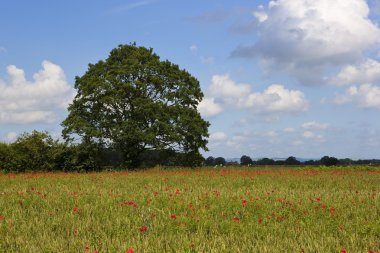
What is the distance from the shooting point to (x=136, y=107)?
33531mm

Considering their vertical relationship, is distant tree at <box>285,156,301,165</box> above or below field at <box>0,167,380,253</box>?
above

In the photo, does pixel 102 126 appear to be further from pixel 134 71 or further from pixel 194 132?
pixel 194 132

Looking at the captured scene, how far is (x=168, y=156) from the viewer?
3612 cm

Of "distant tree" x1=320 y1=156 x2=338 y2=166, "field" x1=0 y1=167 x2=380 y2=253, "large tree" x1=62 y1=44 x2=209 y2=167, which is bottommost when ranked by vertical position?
"field" x1=0 y1=167 x2=380 y2=253

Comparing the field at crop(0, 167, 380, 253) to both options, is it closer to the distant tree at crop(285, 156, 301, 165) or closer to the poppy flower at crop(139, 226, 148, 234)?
the poppy flower at crop(139, 226, 148, 234)

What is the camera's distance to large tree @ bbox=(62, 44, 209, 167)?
110 feet

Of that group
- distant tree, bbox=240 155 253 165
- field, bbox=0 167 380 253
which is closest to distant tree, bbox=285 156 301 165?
distant tree, bbox=240 155 253 165

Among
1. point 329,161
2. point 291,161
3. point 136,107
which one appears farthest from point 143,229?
point 291,161

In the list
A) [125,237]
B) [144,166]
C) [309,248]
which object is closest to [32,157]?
[144,166]

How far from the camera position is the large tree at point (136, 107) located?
33500mm

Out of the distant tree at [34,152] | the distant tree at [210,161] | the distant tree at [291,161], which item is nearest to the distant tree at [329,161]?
the distant tree at [291,161]

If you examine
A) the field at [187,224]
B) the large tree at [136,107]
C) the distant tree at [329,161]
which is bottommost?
the field at [187,224]

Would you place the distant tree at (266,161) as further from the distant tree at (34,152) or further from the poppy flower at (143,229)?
the poppy flower at (143,229)

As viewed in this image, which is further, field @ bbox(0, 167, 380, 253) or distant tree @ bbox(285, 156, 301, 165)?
distant tree @ bbox(285, 156, 301, 165)
